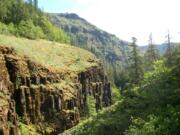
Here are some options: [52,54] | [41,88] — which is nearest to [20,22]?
[52,54]

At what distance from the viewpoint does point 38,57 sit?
70688 millimetres

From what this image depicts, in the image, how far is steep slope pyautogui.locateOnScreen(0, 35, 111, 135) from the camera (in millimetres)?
55941

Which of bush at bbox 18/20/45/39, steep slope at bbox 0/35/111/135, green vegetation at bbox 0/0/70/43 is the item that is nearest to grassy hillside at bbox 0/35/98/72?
steep slope at bbox 0/35/111/135

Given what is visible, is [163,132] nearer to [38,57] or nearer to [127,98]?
[127,98]

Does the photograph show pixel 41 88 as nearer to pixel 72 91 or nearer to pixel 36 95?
pixel 36 95

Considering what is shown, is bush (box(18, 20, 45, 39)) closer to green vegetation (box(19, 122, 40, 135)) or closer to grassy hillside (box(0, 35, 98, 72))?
grassy hillside (box(0, 35, 98, 72))

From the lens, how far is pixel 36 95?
200ft

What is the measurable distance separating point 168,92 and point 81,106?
45.9m

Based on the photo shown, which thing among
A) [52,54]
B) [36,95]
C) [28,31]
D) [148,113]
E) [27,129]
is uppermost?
[28,31]

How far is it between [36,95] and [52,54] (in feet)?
63.4

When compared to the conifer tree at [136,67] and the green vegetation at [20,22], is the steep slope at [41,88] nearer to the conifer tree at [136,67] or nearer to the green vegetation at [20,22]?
the conifer tree at [136,67]

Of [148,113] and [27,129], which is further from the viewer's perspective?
[27,129]

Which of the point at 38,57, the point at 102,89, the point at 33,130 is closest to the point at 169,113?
the point at 33,130

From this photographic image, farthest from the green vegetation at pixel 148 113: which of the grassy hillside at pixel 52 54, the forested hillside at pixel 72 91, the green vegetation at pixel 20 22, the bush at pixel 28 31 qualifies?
the bush at pixel 28 31
